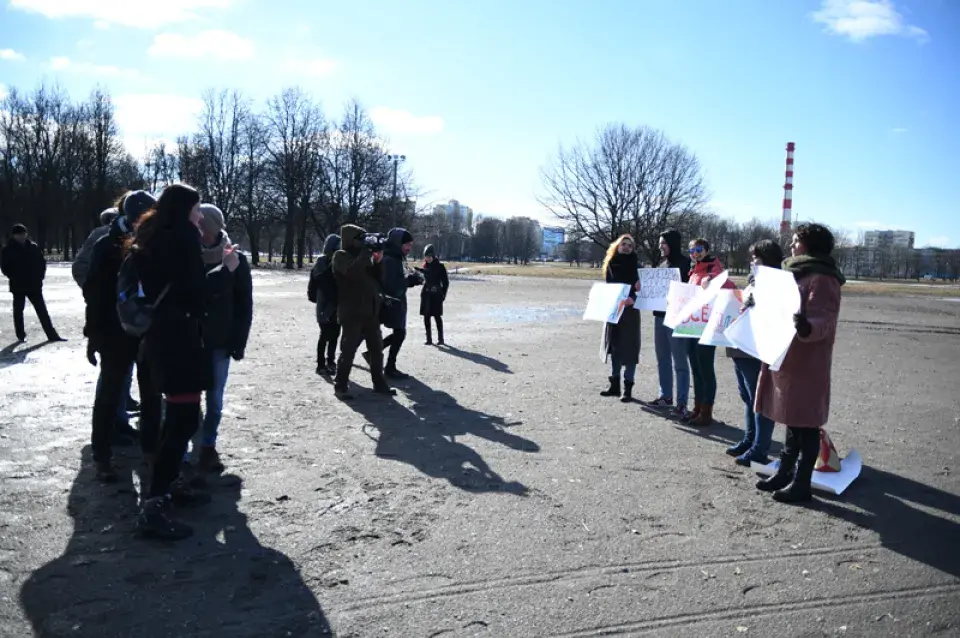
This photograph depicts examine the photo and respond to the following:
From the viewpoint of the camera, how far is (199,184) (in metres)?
58.7

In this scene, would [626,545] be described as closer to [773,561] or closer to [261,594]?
[773,561]

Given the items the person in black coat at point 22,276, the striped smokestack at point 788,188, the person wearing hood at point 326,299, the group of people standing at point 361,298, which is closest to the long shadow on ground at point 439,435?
the group of people standing at point 361,298

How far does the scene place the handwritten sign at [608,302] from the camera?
7.79m

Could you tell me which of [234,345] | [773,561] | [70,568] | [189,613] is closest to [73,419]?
[234,345]

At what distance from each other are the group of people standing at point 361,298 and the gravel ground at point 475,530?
65 centimetres

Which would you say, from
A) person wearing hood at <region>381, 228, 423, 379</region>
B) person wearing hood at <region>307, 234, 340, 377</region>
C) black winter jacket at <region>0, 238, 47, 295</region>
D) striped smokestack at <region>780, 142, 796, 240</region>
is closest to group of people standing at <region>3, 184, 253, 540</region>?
person wearing hood at <region>307, 234, 340, 377</region>

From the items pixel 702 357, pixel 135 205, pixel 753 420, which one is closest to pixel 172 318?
pixel 135 205

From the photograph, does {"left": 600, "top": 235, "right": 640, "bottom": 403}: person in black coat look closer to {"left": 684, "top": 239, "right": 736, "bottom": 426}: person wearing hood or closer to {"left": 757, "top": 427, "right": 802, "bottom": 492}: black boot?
{"left": 684, "top": 239, "right": 736, "bottom": 426}: person wearing hood

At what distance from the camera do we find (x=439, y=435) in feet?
21.1

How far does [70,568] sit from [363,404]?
4248 mm

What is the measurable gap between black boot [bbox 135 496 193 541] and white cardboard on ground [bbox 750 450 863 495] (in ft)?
14.2

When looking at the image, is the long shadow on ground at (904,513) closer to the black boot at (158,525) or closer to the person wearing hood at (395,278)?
the black boot at (158,525)

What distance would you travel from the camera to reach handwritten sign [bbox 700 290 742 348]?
5762mm

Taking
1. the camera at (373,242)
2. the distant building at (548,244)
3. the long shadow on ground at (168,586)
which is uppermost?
the distant building at (548,244)
